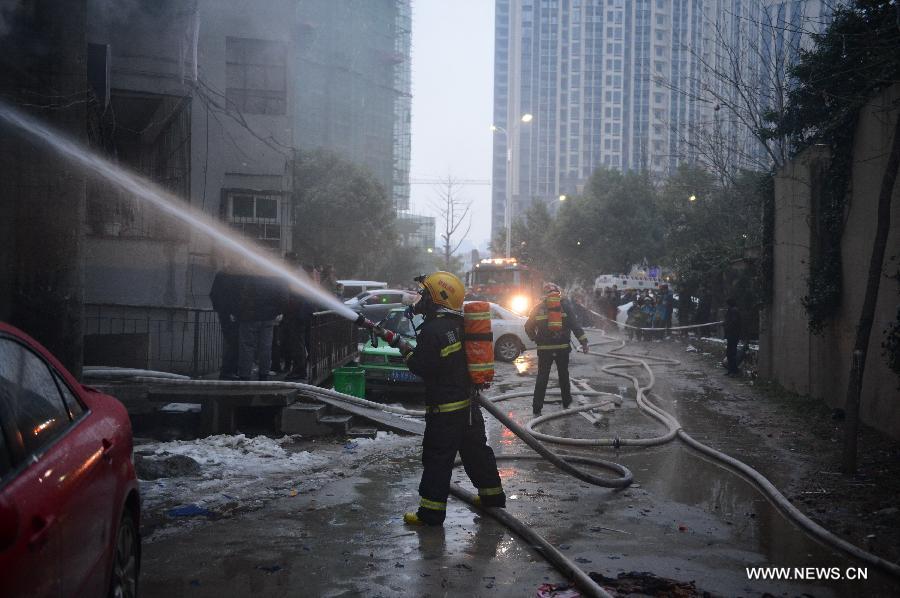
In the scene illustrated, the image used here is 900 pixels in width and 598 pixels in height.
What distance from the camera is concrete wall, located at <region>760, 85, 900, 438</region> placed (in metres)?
9.23

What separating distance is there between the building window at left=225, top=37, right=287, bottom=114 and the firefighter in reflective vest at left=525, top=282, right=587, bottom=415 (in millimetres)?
8116

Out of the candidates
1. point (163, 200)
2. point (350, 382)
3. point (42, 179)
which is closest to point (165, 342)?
point (163, 200)

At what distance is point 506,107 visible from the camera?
166 m

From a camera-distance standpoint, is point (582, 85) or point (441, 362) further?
point (582, 85)

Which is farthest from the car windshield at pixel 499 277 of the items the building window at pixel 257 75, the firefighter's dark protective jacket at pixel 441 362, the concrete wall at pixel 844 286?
the firefighter's dark protective jacket at pixel 441 362

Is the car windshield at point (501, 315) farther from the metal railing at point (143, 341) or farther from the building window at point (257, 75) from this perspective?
the metal railing at point (143, 341)

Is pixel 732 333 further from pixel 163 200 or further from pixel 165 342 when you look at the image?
pixel 163 200

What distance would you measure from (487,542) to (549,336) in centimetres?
643

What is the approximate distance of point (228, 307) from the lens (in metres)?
10.4

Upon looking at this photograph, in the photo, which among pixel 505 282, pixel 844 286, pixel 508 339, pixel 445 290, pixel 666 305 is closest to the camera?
pixel 445 290

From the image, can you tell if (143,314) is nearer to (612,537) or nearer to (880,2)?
(612,537)

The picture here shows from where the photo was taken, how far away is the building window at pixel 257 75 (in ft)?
55.0

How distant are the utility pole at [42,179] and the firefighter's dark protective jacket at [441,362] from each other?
2.85 metres

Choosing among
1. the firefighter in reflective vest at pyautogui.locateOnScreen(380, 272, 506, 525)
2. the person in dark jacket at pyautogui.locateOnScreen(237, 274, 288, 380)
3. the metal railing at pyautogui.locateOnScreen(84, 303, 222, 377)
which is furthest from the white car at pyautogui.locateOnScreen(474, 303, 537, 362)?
the firefighter in reflective vest at pyautogui.locateOnScreen(380, 272, 506, 525)
